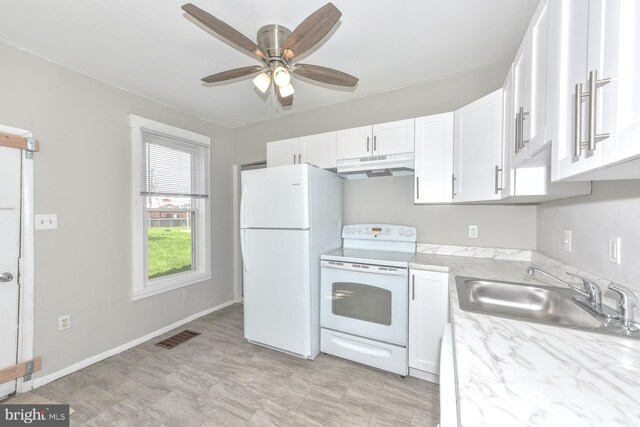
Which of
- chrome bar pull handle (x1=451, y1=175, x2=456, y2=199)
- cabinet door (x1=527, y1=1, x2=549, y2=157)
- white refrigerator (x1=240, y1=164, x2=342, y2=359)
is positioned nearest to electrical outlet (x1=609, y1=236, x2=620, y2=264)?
cabinet door (x1=527, y1=1, x2=549, y2=157)

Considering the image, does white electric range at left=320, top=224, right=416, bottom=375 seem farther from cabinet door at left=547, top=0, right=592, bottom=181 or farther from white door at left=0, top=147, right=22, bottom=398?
white door at left=0, top=147, right=22, bottom=398

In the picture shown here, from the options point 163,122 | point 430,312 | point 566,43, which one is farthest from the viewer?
point 163,122

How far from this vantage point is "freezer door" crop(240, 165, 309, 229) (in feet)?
7.54

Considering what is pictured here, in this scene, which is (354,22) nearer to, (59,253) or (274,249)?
(274,249)

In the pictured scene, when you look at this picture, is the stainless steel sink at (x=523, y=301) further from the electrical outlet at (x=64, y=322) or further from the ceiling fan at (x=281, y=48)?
the electrical outlet at (x=64, y=322)

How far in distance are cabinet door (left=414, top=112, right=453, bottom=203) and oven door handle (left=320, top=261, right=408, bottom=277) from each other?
0.68 m

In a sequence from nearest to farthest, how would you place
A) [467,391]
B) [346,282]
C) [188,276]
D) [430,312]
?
[467,391], [430,312], [346,282], [188,276]

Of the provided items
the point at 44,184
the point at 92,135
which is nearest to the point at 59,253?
the point at 44,184

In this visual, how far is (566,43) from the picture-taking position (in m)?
0.85

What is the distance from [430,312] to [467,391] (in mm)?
1454

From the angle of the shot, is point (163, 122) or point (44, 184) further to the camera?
point (163, 122)

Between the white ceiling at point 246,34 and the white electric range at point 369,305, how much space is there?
1571mm

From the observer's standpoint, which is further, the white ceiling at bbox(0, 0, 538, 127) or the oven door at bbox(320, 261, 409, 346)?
the oven door at bbox(320, 261, 409, 346)

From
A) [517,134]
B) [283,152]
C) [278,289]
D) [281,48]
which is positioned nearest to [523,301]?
[517,134]
